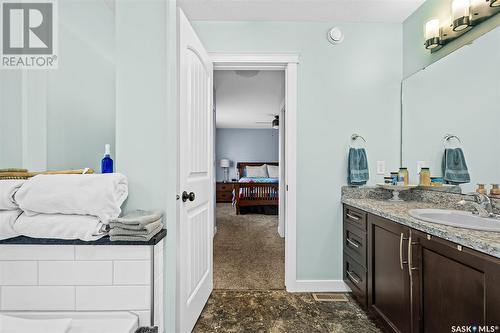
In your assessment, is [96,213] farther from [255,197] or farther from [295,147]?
[255,197]

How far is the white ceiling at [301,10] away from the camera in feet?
6.74

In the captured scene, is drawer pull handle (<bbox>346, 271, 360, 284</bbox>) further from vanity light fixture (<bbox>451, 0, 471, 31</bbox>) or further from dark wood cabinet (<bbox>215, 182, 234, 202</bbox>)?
dark wood cabinet (<bbox>215, 182, 234, 202</bbox>)

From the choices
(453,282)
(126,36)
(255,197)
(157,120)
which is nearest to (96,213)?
(157,120)

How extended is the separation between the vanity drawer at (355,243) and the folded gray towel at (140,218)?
1.50 metres

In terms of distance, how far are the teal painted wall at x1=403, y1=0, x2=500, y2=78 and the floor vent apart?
205 cm

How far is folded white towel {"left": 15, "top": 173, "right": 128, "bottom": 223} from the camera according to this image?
1.09 meters

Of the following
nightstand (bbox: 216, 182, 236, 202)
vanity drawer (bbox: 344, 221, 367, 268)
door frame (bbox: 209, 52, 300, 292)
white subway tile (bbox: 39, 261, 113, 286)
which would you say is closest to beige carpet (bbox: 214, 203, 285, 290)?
door frame (bbox: 209, 52, 300, 292)

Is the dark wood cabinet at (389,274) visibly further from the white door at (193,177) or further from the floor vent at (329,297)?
the white door at (193,177)

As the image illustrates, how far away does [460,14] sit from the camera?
1.70 meters

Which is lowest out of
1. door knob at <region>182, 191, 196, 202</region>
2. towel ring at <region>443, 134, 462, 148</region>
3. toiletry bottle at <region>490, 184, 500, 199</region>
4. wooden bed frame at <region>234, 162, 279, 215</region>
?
wooden bed frame at <region>234, 162, 279, 215</region>

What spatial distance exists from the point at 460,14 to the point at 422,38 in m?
0.42

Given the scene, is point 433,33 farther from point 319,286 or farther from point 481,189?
point 319,286

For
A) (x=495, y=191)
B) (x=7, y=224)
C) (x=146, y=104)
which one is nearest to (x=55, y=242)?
(x=7, y=224)

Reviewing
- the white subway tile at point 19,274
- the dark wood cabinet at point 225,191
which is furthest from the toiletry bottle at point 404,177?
the dark wood cabinet at point 225,191
